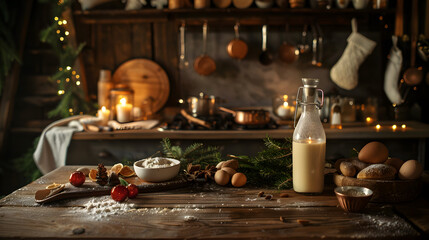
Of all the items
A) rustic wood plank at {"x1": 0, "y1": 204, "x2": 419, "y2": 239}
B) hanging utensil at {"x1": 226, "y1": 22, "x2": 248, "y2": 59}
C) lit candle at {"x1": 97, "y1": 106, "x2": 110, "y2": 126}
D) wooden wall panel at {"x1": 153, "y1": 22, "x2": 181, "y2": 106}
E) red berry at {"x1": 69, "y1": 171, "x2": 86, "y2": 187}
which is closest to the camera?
rustic wood plank at {"x1": 0, "y1": 204, "x2": 419, "y2": 239}

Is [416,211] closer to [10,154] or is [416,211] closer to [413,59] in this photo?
[413,59]

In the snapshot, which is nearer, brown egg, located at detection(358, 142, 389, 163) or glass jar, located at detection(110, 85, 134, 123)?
brown egg, located at detection(358, 142, 389, 163)

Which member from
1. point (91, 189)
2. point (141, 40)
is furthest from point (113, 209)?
point (141, 40)

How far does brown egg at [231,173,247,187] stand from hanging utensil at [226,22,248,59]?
214 centimetres

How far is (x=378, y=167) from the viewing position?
1.46m

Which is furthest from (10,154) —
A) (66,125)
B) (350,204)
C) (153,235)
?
(350,204)

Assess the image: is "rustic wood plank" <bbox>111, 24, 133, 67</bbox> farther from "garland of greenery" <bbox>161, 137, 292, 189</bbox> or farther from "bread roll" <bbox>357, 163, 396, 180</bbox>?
"bread roll" <bbox>357, 163, 396, 180</bbox>

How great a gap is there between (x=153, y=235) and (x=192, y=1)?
2952mm

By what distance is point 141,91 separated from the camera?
3.81 metres

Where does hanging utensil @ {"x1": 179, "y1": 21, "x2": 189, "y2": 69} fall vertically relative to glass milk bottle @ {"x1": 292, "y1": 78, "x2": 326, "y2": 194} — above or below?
above

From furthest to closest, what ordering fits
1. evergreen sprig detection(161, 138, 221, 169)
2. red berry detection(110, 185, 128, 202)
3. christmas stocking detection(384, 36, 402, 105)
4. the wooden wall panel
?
the wooden wall panel < christmas stocking detection(384, 36, 402, 105) < evergreen sprig detection(161, 138, 221, 169) < red berry detection(110, 185, 128, 202)

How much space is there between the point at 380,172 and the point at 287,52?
2358 mm

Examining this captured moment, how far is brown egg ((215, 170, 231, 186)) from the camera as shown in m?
1.67

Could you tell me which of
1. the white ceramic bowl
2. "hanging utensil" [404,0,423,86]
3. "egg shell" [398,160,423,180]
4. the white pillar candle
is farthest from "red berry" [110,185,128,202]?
"hanging utensil" [404,0,423,86]
